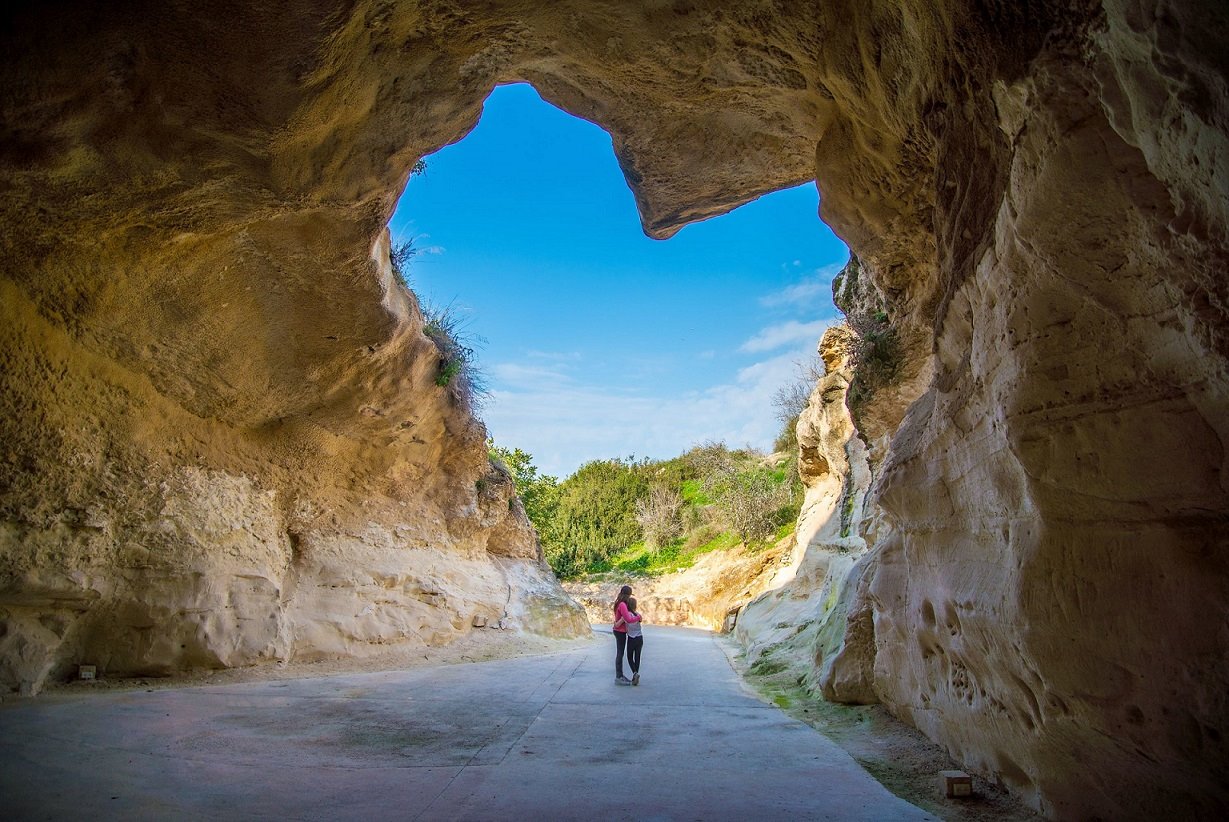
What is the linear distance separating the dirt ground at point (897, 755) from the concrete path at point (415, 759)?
16 cm

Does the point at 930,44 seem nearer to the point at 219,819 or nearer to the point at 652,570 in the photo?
the point at 219,819

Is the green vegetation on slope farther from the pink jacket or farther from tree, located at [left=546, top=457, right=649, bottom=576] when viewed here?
the pink jacket

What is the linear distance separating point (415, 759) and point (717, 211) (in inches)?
199

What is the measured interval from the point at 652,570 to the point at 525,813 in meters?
22.7

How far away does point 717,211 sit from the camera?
603cm

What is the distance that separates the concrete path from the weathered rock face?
3.29 ft

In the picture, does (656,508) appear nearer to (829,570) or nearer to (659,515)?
(659,515)

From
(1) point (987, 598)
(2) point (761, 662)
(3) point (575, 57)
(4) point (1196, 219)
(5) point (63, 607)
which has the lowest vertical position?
(2) point (761, 662)

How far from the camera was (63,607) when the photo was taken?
201 inches

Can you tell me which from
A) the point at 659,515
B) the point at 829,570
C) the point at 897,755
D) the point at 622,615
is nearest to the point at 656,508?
the point at 659,515

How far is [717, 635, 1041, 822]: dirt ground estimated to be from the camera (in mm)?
2768

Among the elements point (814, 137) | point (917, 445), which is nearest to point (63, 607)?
point (917, 445)

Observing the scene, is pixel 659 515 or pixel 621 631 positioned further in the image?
pixel 659 515

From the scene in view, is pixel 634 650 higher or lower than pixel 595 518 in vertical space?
lower
